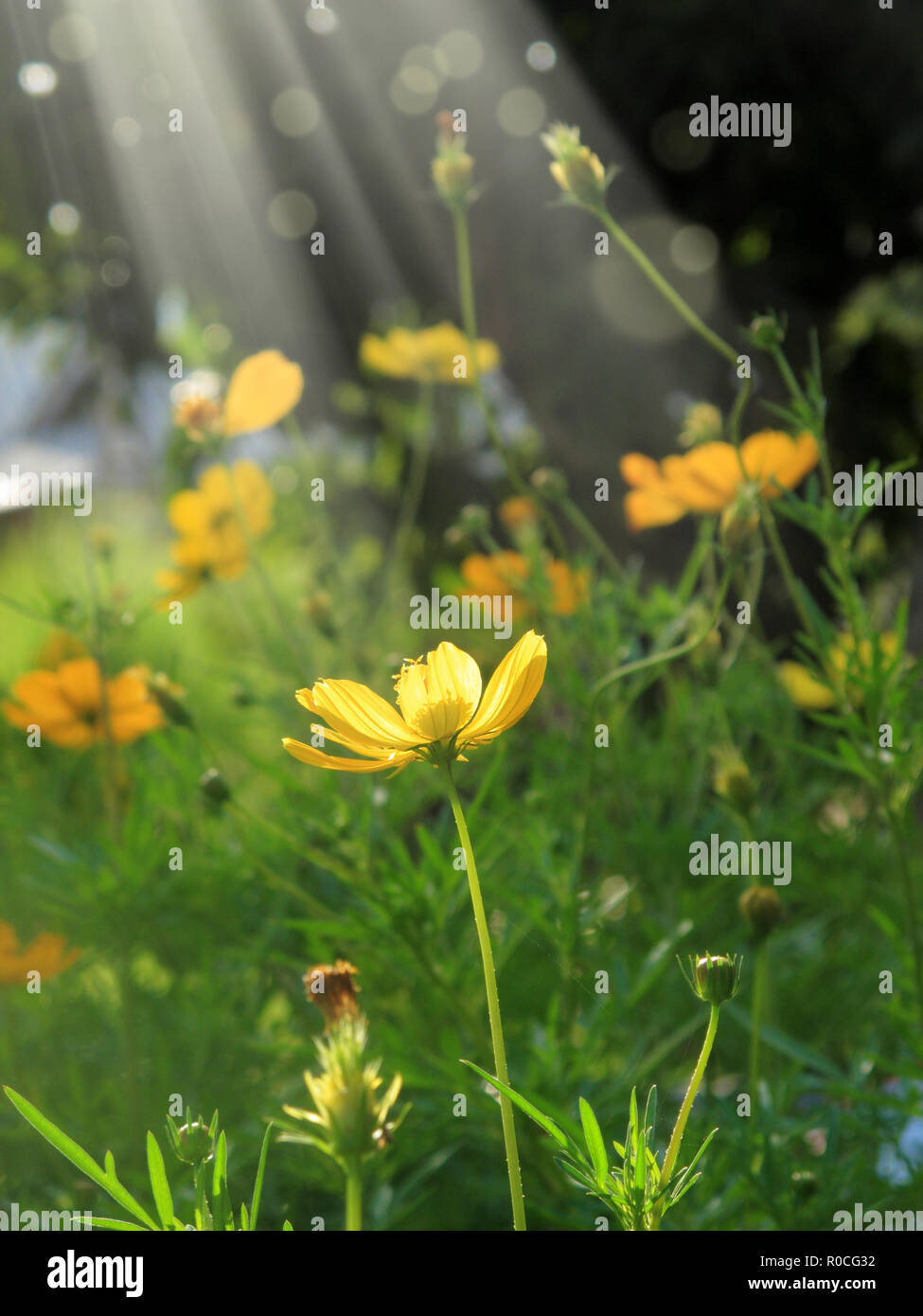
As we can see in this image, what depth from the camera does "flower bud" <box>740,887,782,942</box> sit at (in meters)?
0.38

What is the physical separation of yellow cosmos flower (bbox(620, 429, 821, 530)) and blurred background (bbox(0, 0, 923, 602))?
1.84 feet

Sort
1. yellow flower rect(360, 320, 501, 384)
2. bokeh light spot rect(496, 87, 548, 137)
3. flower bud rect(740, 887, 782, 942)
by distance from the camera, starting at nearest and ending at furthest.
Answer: flower bud rect(740, 887, 782, 942), yellow flower rect(360, 320, 501, 384), bokeh light spot rect(496, 87, 548, 137)

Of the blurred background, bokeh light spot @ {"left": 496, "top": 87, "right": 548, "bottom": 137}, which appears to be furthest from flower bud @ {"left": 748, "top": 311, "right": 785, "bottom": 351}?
bokeh light spot @ {"left": 496, "top": 87, "right": 548, "bottom": 137}

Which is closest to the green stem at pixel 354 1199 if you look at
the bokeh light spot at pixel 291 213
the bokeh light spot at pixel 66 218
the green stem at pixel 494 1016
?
the green stem at pixel 494 1016

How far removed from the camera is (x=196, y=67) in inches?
56.2

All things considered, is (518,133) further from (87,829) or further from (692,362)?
(87,829)

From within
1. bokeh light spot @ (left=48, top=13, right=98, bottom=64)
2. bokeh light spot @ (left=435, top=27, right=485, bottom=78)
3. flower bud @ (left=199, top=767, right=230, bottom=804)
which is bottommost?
flower bud @ (left=199, top=767, right=230, bottom=804)

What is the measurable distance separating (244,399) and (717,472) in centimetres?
24

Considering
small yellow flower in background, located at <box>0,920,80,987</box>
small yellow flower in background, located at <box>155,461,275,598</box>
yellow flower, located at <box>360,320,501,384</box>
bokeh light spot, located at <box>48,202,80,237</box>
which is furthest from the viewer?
bokeh light spot, located at <box>48,202,80,237</box>

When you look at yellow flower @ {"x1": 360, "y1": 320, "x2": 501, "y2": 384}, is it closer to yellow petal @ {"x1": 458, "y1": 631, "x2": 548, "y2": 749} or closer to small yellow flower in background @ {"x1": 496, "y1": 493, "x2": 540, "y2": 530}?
small yellow flower in background @ {"x1": 496, "y1": 493, "x2": 540, "y2": 530}

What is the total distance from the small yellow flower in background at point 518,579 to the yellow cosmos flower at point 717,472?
0.22 ft

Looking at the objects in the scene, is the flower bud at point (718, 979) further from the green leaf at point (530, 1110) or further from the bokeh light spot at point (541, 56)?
the bokeh light spot at point (541, 56)

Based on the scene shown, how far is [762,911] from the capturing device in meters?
0.38

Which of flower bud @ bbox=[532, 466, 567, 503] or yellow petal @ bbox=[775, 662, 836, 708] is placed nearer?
flower bud @ bbox=[532, 466, 567, 503]
